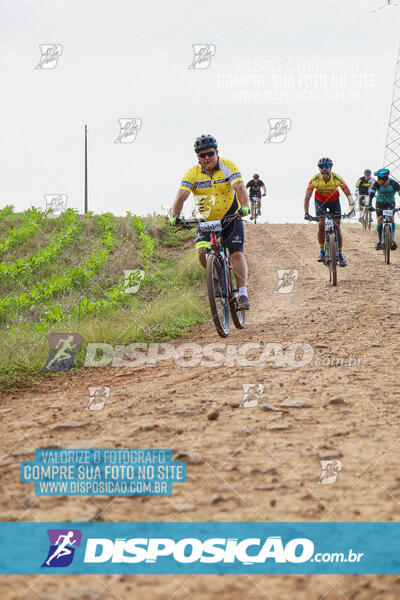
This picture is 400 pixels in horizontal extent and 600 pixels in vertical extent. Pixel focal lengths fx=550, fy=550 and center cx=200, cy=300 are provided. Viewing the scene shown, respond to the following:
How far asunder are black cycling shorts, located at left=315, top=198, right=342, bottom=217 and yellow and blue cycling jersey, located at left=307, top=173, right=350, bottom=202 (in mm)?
102

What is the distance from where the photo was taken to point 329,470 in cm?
310

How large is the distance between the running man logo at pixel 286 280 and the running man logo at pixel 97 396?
22.3 feet

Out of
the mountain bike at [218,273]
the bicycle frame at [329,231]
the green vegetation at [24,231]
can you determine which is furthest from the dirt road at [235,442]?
the green vegetation at [24,231]

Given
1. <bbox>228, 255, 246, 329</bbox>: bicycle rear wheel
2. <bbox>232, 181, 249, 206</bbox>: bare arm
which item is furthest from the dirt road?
<bbox>232, 181, 249, 206</bbox>: bare arm

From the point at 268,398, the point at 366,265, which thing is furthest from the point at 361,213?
the point at 268,398

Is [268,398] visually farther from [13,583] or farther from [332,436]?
[13,583]

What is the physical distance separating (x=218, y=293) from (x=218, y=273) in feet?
0.93

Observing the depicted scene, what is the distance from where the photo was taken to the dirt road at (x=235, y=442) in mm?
2262

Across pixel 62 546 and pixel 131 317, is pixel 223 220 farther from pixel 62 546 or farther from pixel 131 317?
pixel 62 546

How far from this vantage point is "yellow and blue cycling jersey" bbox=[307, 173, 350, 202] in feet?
37.5

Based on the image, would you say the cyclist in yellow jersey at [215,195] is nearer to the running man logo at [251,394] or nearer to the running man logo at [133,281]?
the running man logo at [251,394]

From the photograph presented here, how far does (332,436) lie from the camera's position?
3596mm

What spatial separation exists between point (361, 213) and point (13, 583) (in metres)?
21.9

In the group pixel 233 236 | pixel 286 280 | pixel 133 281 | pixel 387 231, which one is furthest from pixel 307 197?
pixel 133 281
